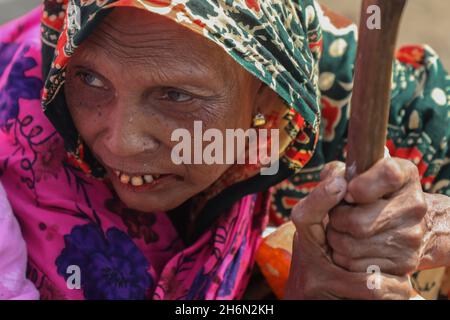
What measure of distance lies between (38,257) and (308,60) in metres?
0.89

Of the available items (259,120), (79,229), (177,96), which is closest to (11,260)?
(79,229)

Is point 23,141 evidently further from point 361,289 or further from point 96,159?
point 361,289

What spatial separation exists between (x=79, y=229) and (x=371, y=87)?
1.04 meters

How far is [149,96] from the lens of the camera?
1.94 metres

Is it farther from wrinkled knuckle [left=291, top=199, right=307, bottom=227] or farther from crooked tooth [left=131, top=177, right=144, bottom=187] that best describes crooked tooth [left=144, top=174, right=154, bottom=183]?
wrinkled knuckle [left=291, top=199, right=307, bottom=227]

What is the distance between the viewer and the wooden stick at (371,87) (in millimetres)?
1456

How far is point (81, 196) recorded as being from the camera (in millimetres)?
2285

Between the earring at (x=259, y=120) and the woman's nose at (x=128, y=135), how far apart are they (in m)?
0.29

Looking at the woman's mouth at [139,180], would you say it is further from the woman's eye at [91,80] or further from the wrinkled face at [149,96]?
the woman's eye at [91,80]

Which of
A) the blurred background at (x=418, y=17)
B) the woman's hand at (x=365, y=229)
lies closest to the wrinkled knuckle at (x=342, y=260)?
the woman's hand at (x=365, y=229)

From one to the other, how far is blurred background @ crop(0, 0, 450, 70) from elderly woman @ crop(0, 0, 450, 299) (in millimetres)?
3096

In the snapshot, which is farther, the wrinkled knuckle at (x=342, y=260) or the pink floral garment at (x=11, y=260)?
the pink floral garment at (x=11, y=260)

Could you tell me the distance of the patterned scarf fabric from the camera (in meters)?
2.05

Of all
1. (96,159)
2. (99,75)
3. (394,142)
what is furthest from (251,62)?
(394,142)
